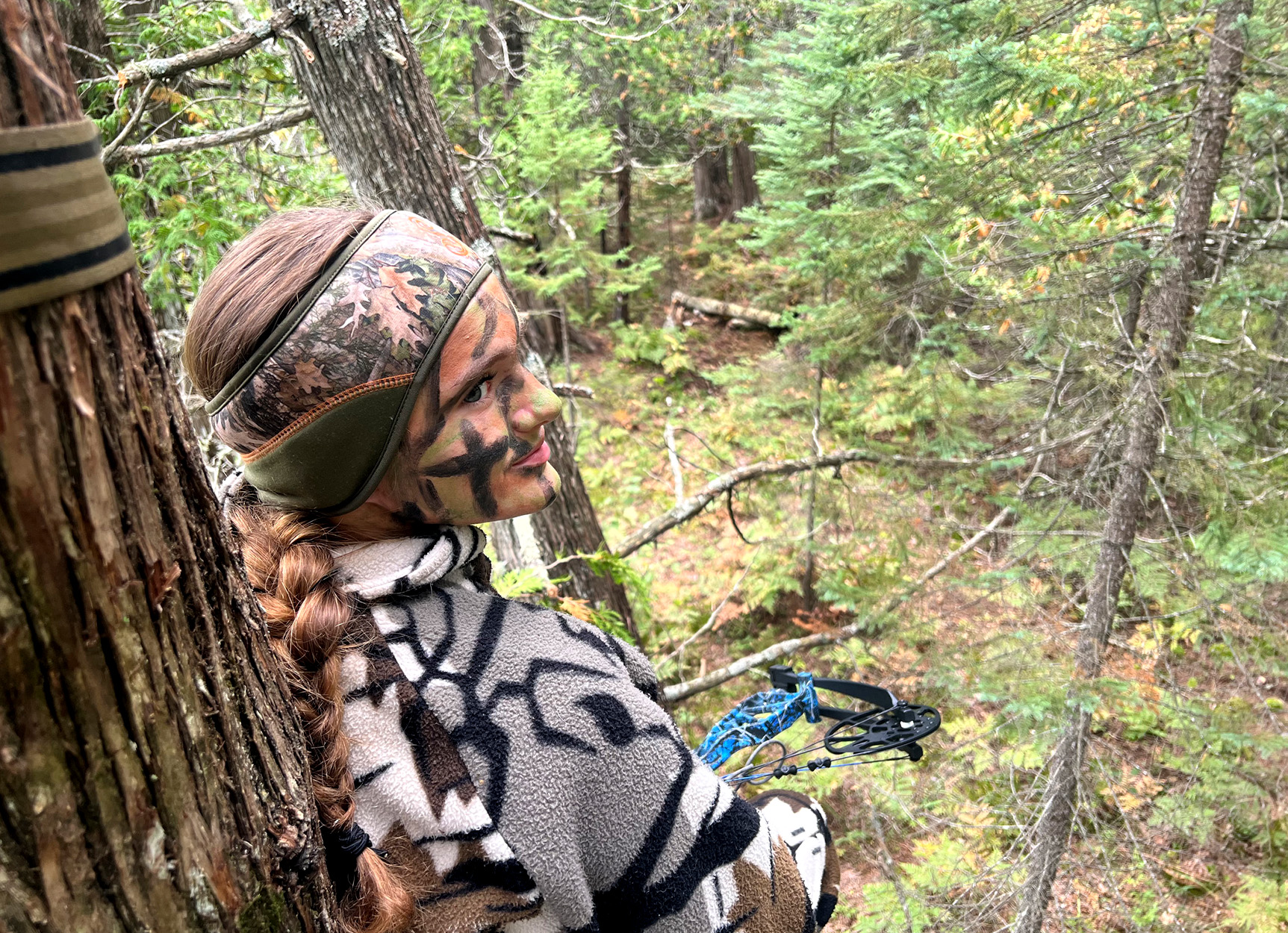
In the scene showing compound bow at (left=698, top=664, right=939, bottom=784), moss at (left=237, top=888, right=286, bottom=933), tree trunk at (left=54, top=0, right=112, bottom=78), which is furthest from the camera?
tree trunk at (left=54, top=0, right=112, bottom=78)

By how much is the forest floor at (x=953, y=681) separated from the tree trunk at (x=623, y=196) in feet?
12.8

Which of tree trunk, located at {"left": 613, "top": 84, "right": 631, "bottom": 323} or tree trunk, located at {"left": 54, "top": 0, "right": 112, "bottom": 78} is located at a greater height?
tree trunk, located at {"left": 54, "top": 0, "right": 112, "bottom": 78}

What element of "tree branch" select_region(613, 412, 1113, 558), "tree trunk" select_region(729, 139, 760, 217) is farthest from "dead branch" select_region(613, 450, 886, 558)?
"tree trunk" select_region(729, 139, 760, 217)

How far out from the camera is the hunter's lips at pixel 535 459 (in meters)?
1.48

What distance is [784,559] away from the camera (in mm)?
8391

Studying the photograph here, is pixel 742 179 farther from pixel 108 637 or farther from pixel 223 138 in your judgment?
pixel 108 637

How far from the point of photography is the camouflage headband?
126 centimetres

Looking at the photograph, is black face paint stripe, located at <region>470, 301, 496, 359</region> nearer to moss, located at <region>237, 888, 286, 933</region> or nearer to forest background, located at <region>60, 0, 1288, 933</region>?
moss, located at <region>237, 888, 286, 933</region>

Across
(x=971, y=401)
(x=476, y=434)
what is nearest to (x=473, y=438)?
(x=476, y=434)

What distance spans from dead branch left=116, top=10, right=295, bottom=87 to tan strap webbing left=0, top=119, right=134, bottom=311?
3023 millimetres

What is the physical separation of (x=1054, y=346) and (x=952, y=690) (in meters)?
3.83

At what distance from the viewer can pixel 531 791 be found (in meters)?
1.18

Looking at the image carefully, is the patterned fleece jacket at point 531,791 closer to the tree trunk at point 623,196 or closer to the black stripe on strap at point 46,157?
the black stripe on strap at point 46,157

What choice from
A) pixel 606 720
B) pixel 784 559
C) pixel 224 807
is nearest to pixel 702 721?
pixel 784 559
